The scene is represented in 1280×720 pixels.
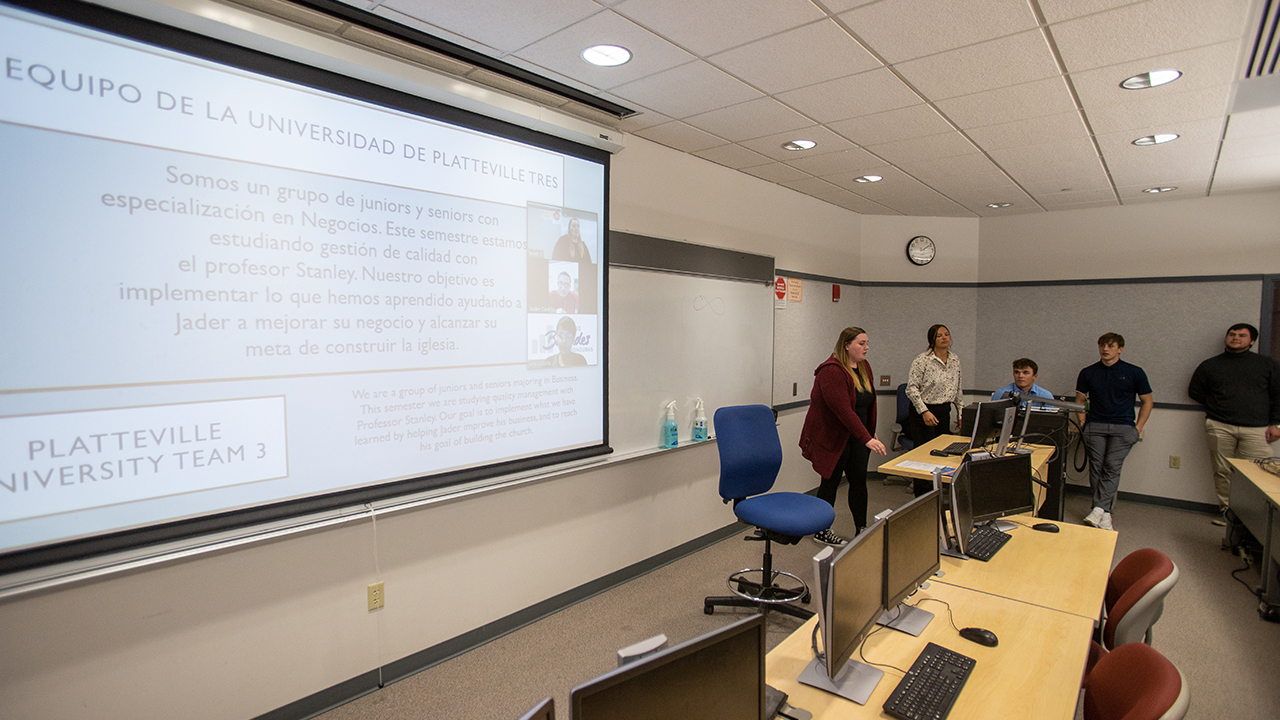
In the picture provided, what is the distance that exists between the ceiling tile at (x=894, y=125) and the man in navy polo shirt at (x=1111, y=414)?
286 cm

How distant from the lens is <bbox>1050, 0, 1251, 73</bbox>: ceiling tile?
196 centimetres

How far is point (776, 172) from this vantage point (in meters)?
4.27

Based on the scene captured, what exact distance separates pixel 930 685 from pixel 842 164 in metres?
3.45

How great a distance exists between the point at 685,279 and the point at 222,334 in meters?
2.53

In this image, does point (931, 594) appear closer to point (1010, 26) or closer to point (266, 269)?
point (1010, 26)

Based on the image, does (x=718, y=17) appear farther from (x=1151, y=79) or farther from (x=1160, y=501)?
(x=1160, y=501)

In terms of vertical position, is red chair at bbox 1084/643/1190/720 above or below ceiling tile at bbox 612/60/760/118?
below

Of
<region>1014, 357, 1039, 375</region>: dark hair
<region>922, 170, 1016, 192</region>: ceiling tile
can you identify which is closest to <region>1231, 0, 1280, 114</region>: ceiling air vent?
<region>922, 170, 1016, 192</region>: ceiling tile

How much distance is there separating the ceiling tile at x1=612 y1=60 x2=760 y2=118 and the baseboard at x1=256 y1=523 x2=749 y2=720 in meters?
2.65

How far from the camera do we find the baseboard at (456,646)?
7.36 feet

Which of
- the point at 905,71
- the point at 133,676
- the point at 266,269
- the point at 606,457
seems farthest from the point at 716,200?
the point at 133,676

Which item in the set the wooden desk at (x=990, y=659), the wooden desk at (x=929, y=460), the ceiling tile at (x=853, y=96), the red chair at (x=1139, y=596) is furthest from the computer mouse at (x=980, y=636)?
the ceiling tile at (x=853, y=96)

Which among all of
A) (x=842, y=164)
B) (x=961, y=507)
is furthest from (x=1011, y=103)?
(x=961, y=507)

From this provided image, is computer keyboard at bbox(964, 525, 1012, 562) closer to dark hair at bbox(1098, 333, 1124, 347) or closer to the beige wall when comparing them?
dark hair at bbox(1098, 333, 1124, 347)
